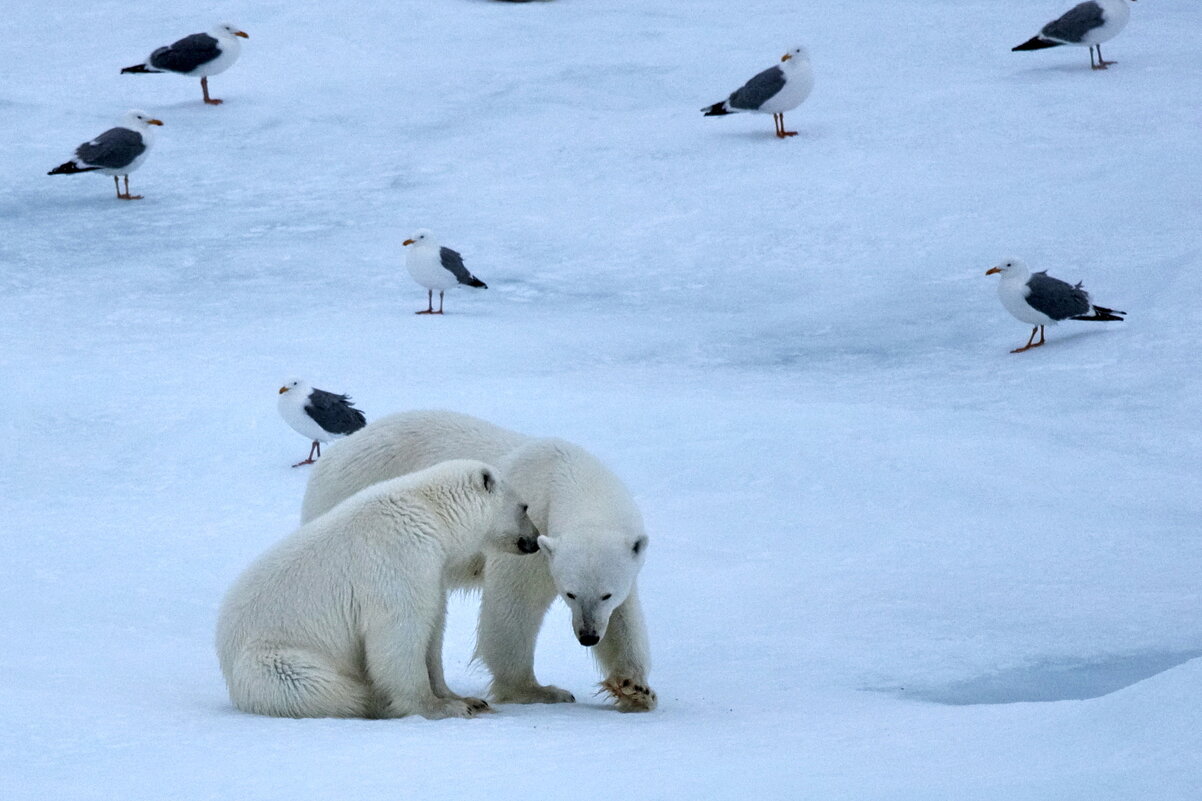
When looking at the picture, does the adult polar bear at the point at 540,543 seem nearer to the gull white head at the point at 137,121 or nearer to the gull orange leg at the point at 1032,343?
the gull orange leg at the point at 1032,343

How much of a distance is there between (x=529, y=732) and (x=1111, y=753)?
1.65 m

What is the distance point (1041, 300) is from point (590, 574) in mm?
6427

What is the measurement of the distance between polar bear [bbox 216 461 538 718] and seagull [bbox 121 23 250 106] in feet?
41.0

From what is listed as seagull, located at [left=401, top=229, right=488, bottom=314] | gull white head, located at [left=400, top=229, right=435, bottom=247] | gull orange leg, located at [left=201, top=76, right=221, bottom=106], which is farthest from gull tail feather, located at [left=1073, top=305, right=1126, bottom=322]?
gull orange leg, located at [left=201, top=76, right=221, bottom=106]

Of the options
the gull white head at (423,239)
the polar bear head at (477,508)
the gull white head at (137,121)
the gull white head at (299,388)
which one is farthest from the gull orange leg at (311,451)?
the gull white head at (137,121)

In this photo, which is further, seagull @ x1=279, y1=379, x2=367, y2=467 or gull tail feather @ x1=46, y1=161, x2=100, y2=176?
gull tail feather @ x1=46, y1=161, x2=100, y2=176

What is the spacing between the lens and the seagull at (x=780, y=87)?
14609 mm

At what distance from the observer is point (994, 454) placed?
26.1 feet

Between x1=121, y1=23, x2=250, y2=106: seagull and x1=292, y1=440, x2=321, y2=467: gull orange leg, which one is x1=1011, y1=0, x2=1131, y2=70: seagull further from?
x1=292, y1=440, x2=321, y2=467: gull orange leg

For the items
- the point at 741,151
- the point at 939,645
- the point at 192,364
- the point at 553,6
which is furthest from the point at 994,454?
the point at 553,6

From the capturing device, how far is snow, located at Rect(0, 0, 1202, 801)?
407cm

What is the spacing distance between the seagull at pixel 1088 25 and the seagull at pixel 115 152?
28.9 ft

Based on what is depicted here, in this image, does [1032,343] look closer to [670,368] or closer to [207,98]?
[670,368]

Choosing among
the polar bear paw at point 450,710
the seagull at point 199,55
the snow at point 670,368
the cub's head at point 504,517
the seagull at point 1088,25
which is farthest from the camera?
the seagull at point 199,55
